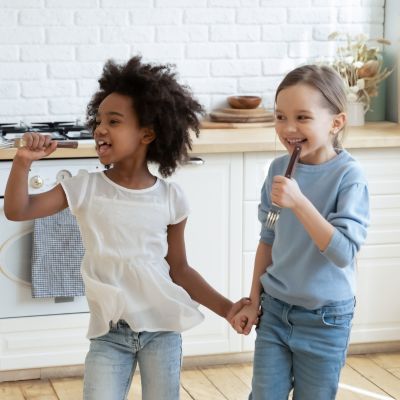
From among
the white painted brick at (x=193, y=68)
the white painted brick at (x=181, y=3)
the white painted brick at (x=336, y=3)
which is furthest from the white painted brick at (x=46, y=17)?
the white painted brick at (x=336, y=3)

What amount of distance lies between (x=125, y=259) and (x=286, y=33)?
97.7 inches

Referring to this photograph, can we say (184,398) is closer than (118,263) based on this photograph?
No

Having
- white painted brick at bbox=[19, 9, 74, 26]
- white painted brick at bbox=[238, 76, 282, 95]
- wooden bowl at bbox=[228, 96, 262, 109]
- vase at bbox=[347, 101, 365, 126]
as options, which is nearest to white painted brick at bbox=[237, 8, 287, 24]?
white painted brick at bbox=[238, 76, 282, 95]

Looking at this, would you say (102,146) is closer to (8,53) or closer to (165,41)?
(8,53)

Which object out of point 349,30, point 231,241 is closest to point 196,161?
point 231,241

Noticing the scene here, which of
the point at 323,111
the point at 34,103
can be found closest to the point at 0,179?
the point at 34,103

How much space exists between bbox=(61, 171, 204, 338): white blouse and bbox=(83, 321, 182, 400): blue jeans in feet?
0.09

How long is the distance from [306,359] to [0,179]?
5.28 ft

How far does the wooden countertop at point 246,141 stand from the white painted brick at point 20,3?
0.88 metres

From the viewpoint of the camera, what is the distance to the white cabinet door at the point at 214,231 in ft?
11.9

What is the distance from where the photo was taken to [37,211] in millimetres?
2104

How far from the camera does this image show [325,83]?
2.21 meters

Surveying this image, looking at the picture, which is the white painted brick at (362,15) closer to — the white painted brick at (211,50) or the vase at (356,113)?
the vase at (356,113)

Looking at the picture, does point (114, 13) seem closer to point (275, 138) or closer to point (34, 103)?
point (34, 103)
